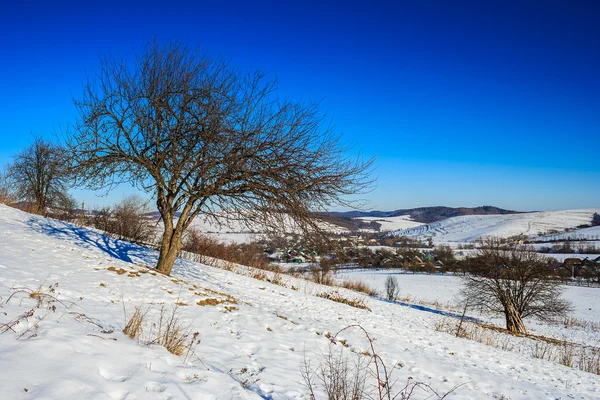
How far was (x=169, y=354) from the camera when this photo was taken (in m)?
4.00

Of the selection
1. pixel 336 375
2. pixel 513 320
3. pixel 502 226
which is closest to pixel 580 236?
pixel 502 226

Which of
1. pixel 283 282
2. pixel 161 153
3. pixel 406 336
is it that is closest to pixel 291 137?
pixel 161 153

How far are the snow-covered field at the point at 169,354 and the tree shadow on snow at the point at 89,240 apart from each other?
1969mm

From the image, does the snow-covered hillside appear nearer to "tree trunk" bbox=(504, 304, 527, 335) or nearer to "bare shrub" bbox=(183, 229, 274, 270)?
"bare shrub" bbox=(183, 229, 274, 270)

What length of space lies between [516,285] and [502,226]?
169897 millimetres

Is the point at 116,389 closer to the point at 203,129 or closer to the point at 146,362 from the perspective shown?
the point at 146,362

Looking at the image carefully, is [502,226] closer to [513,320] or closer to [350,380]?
[513,320]

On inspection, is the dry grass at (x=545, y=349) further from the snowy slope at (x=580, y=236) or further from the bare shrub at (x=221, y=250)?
the snowy slope at (x=580, y=236)

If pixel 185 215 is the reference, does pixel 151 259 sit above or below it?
below

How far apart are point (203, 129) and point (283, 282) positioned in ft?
39.6

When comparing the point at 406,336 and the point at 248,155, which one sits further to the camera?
the point at 406,336

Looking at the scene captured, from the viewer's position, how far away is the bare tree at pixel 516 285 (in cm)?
2017

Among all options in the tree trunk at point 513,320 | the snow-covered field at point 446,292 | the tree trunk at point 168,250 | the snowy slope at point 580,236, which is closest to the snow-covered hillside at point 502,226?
the snowy slope at point 580,236

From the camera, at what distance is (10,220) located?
46.1 feet
